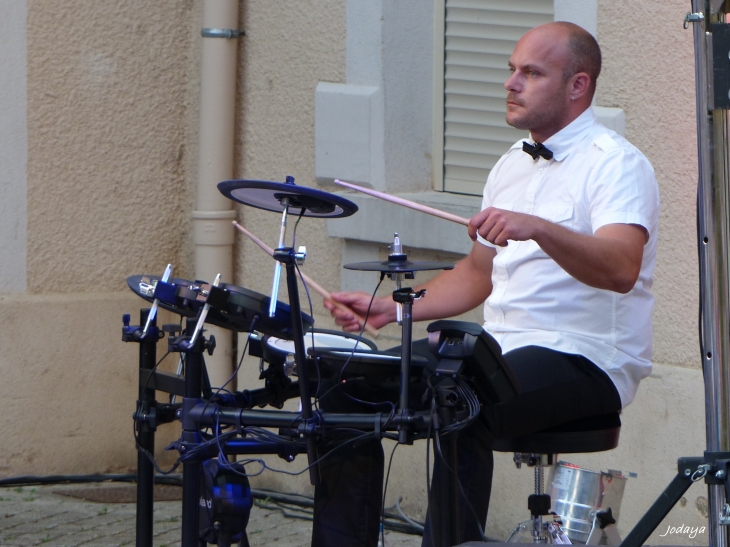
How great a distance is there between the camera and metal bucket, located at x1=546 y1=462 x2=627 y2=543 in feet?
9.39

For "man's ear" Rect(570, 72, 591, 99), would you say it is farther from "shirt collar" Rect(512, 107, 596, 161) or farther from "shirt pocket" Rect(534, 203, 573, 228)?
"shirt pocket" Rect(534, 203, 573, 228)

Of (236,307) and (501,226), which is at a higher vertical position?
(501,226)

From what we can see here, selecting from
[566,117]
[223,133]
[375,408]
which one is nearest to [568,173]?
[566,117]

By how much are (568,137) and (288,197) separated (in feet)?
3.09

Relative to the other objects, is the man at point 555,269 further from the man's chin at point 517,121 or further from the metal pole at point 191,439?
the metal pole at point 191,439

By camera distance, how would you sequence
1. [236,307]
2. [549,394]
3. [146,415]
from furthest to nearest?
[146,415] < [549,394] < [236,307]

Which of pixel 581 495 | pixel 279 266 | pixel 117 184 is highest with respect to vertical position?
pixel 117 184

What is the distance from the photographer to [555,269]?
279 cm

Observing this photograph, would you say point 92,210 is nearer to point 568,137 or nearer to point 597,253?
point 568,137

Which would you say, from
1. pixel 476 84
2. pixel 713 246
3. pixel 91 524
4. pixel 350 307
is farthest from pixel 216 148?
pixel 713 246

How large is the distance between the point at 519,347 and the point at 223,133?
2.08m

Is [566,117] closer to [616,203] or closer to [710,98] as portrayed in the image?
[616,203]

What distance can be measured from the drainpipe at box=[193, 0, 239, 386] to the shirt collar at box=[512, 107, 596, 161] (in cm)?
182

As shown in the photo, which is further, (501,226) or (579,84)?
(579,84)
